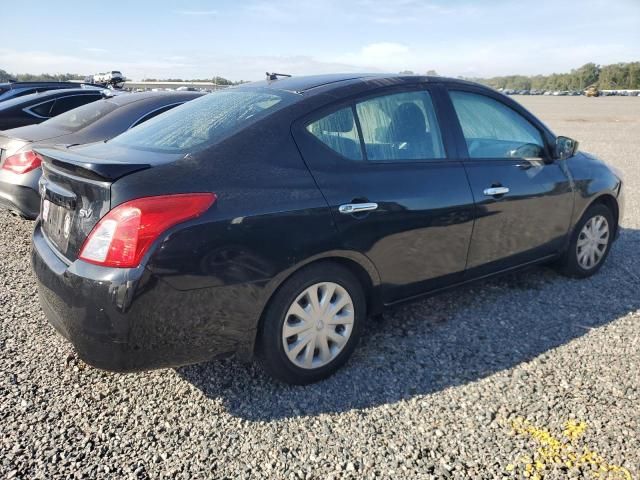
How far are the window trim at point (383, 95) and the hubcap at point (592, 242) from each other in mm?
1815

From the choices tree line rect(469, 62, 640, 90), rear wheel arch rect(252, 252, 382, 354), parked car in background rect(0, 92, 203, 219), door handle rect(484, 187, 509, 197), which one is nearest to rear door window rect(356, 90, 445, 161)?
door handle rect(484, 187, 509, 197)

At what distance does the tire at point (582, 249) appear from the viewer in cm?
443

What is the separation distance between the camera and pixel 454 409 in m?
2.76

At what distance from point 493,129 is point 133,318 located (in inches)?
113

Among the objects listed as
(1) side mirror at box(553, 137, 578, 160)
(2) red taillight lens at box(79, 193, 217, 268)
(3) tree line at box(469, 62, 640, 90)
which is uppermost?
(3) tree line at box(469, 62, 640, 90)

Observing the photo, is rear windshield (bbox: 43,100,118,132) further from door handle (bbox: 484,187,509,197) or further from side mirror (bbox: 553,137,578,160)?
side mirror (bbox: 553,137,578,160)

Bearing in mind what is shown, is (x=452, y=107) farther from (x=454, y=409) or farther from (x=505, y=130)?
(x=454, y=409)

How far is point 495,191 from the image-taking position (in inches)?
141

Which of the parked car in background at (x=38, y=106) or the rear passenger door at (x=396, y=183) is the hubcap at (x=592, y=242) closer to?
the rear passenger door at (x=396, y=183)

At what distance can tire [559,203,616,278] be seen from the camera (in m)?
4.43

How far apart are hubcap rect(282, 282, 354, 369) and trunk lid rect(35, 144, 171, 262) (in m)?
1.08

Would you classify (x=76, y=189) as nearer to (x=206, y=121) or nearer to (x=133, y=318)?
(x=133, y=318)

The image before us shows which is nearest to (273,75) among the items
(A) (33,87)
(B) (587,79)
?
(A) (33,87)

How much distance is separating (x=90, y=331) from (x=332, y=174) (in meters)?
1.44
